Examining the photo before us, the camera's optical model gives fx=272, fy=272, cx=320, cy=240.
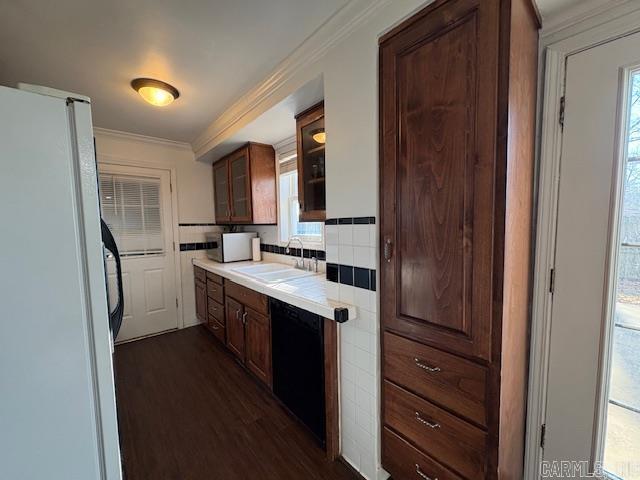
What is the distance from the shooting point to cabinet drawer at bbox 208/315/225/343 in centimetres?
280

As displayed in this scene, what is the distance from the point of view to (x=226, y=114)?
2389 mm

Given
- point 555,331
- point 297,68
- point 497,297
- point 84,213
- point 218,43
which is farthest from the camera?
point 297,68

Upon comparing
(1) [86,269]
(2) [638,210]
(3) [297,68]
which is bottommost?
(1) [86,269]

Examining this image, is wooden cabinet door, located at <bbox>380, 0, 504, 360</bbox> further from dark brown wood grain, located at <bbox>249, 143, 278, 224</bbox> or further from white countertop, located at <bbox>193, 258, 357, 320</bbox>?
dark brown wood grain, located at <bbox>249, 143, 278, 224</bbox>

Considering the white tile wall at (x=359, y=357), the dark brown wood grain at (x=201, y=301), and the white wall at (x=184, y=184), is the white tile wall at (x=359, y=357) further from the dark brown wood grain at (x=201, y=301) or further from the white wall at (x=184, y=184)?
the white wall at (x=184, y=184)

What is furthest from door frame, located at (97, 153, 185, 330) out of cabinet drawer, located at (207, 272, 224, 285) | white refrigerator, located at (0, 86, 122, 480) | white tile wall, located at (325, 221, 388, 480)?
white refrigerator, located at (0, 86, 122, 480)

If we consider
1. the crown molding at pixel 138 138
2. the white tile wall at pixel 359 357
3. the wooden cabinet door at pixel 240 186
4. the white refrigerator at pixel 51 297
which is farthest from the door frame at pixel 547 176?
the crown molding at pixel 138 138

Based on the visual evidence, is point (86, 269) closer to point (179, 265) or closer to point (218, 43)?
point (218, 43)

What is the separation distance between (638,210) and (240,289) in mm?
2314

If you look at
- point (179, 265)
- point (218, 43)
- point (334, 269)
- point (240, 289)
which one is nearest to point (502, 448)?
point (334, 269)

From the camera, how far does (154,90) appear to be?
186 cm

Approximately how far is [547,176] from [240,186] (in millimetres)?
2579

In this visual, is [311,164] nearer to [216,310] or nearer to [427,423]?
[427,423]

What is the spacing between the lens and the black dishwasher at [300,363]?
156 centimetres
